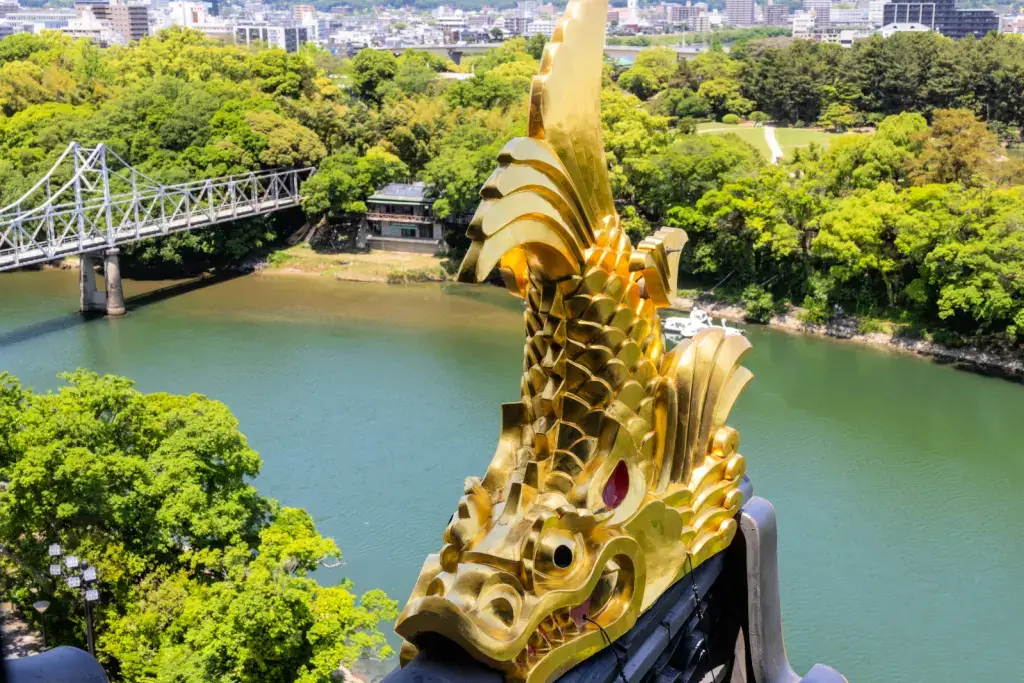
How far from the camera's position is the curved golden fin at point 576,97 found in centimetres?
545

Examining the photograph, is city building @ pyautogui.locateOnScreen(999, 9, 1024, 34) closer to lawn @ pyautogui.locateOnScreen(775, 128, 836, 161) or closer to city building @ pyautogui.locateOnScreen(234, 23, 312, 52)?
lawn @ pyautogui.locateOnScreen(775, 128, 836, 161)

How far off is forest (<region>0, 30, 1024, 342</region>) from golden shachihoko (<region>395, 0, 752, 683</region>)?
17.0 meters

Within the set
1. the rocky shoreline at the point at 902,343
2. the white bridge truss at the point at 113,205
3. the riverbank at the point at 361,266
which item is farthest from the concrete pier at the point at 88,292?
the rocky shoreline at the point at 902,343

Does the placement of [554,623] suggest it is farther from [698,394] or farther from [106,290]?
[106,290]

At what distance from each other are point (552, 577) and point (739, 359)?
205 cm

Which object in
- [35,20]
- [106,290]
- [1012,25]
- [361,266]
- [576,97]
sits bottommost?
[361,266]

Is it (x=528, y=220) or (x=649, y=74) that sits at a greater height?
(x=649, y=74)

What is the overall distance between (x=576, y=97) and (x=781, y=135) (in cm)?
3798

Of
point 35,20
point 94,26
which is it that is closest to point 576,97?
point 94,26

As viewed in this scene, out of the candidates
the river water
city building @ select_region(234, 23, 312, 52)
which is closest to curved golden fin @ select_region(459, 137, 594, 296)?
the river water

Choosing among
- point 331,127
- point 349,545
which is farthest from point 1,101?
point 349,545

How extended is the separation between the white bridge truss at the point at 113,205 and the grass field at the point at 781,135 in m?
16.2

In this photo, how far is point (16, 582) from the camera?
10.7 metres

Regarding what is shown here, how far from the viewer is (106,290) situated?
2555cm
